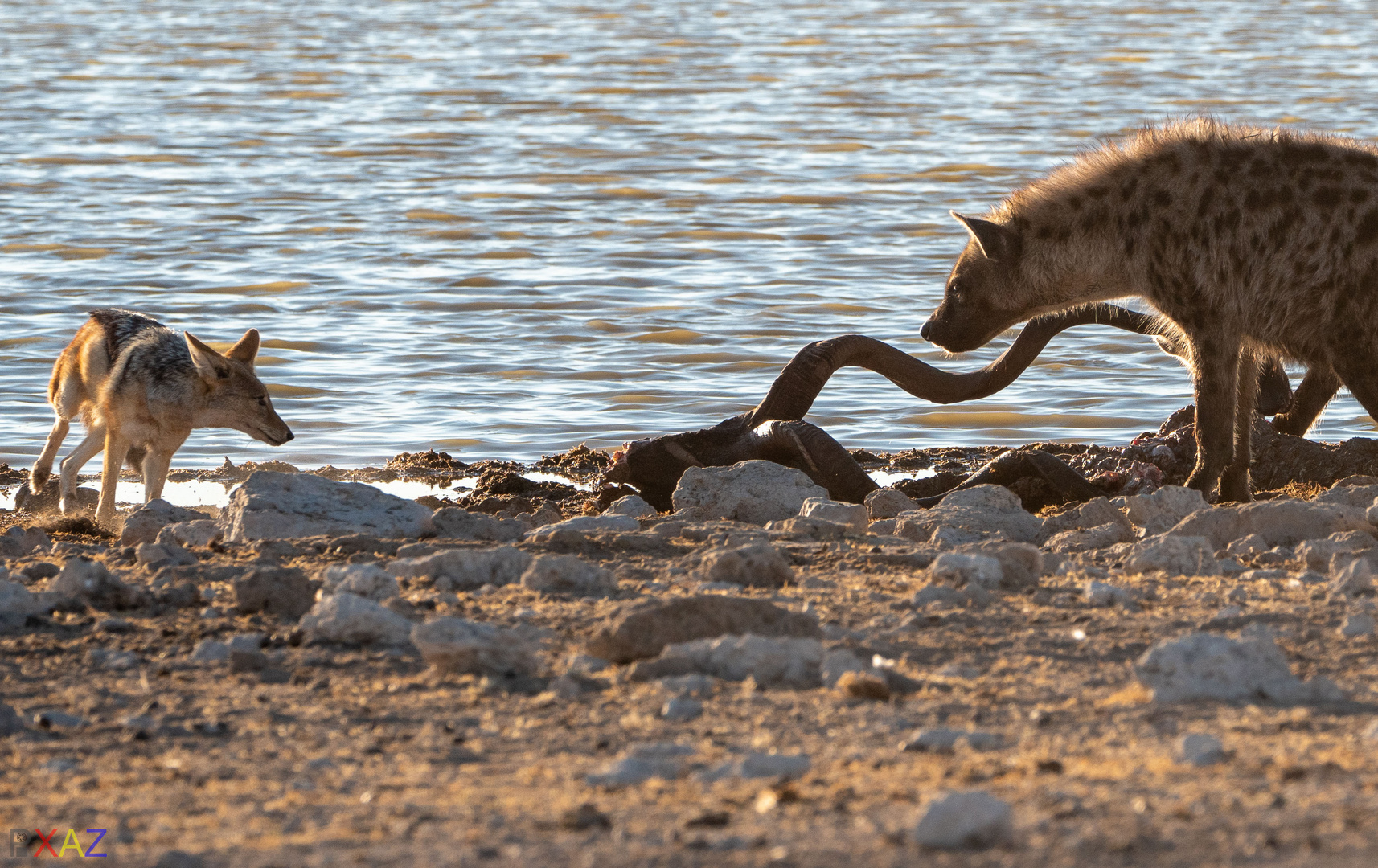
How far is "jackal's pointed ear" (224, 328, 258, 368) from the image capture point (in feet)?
26.0

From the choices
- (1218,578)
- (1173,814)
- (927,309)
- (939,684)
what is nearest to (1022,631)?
(939,684)

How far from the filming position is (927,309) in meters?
11.9

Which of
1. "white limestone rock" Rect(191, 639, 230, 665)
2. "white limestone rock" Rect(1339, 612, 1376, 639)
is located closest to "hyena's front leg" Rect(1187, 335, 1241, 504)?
"white limestone rock" Rect(1339, 612, 1376, 639)

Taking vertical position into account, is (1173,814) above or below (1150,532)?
above

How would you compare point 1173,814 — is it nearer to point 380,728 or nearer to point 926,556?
point 380,728

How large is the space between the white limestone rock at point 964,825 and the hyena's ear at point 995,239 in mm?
4460

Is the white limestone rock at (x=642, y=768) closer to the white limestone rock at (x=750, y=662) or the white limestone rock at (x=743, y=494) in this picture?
the white limestone rock at (x=750, y=662)

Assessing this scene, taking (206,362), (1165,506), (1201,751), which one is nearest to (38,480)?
(206,362)

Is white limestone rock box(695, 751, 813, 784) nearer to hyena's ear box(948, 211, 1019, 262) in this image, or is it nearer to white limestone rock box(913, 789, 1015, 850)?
white limestone rock box(913, 789, 1015, 850)

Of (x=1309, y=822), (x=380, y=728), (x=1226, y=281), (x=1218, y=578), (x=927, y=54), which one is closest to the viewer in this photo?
(x=1309, y=822)

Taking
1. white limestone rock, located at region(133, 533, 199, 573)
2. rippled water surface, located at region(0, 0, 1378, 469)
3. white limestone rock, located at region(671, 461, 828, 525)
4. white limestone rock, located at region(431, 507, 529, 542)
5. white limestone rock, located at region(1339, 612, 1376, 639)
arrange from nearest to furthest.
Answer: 1. white limestone rock, located at region(1339, 612, 1376, 639)
2. white limestone rock, located at region(133, 533, 199, 573)
3. white limestone rock, located at region(431, 507, 529, 542)
4. white limestone rock, located at region(671, 461, 828, 525)
5. rippled water surface, located at region(0, 0, 1378, 469)

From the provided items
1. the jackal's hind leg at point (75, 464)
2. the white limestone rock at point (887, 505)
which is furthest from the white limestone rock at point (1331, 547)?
the jackal's hind leg at point (75, 464)

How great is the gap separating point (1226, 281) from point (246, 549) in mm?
3558

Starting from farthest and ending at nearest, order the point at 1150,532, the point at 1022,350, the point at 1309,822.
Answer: the point at 1022,350
the point at 1150,532
the point at 1309,822
